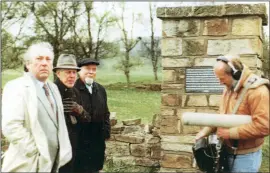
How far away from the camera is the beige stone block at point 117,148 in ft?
19.6

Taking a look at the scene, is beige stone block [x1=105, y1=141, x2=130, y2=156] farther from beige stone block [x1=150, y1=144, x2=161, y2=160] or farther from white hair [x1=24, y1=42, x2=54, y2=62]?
white hair [x1=24, y1=42, x2=54, y2=62]

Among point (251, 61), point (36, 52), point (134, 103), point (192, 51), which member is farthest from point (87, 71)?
point (134, 103)

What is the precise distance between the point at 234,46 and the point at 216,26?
0.30m

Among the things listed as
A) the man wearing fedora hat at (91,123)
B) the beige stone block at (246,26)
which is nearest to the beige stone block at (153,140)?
the man wearing fedora hat at (91,123)

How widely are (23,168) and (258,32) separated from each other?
2855 millimetres

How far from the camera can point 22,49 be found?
1302 cm

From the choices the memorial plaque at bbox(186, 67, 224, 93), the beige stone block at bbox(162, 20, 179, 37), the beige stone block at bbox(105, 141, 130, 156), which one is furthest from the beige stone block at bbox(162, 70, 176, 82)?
the beige stone block at bbox(105, 141, 130, 156)

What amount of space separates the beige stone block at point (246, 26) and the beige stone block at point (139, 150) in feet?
6.77

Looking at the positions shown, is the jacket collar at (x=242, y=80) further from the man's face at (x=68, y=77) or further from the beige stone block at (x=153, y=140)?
the beige stone block at (x=153, y=140)

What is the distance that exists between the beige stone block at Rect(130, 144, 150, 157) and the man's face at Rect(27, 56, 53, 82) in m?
2.63

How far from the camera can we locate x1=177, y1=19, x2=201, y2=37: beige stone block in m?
4.78

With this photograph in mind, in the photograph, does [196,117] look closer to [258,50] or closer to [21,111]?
[21,111]

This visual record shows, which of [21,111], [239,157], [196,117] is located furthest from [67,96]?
[239,157]

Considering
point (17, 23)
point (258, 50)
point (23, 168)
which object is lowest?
point (23, 168)
